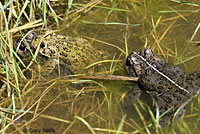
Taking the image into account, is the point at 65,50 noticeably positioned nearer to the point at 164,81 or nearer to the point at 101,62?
the point at 101,62

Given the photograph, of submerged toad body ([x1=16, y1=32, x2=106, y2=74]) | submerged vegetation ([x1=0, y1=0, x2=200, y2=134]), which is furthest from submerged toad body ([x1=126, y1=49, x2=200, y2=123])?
submerged toad body ([x1=16, y1=32, x2=106, y2=74])

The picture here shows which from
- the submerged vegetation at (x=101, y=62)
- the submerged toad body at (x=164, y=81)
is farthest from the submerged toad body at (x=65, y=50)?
the submerged toad body at (x=164, y=81)

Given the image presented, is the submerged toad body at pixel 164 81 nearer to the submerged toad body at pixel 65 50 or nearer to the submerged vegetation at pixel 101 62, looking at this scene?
the submerged vegetation at pixel 101 62

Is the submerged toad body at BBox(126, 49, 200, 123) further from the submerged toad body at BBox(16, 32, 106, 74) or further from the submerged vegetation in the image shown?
the submerged toad body at BBox(16, 32, 106, 74)

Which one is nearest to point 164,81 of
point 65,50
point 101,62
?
point 101,62

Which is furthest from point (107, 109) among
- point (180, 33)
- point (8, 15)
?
point (8, 15)

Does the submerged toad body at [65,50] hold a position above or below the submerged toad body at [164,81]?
above
